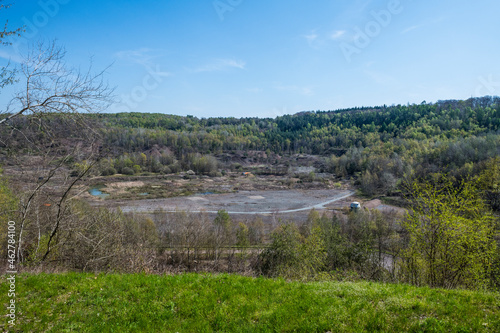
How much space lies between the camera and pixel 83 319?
5.47 m

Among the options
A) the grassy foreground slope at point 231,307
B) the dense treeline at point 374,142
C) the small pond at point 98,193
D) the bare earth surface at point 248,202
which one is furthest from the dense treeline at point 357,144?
the bare earth surface at point 248,202

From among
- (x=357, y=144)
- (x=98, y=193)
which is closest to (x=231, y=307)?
(x=98, y=193)

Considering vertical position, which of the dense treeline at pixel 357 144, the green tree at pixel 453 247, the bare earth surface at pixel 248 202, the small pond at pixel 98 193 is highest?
the dense treeline at pixel 357 144

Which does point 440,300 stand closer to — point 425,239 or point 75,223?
point 425,239

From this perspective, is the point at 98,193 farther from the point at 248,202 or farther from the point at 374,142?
the point at 374,142

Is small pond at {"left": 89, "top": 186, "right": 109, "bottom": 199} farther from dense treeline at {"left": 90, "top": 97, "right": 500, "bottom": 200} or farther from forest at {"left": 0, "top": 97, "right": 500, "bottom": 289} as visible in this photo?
forest at {"left": 0, "top": 97, "right": 500, "bottom": 289}

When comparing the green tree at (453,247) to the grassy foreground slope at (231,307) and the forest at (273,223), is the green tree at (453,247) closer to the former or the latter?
the forest at (273,223)

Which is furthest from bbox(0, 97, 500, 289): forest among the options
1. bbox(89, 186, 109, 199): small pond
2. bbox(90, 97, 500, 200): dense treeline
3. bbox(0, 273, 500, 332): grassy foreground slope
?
bbox(89, 186, 109, 199): small pond

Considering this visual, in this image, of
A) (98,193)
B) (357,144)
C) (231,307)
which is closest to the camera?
(231,307)

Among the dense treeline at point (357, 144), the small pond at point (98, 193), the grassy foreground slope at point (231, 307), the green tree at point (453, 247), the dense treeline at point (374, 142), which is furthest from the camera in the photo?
the dense treeline at point (374, 142)

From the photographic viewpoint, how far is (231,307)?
5.96m

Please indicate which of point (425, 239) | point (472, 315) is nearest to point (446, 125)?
point (425, 239)

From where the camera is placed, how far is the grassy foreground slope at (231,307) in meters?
5.28

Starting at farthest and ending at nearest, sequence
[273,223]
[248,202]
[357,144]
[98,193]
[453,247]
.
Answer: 1. [357,144]
2. [98,193]
3. [248,202]
4. [273,223]
5. [453,247]
